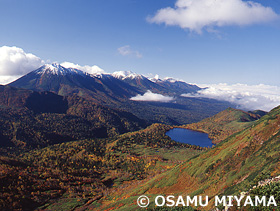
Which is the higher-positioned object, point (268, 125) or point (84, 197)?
point (268, 125)

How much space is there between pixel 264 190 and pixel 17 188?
17973cm

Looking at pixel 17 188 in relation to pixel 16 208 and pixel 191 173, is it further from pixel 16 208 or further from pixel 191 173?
pixel 191 173

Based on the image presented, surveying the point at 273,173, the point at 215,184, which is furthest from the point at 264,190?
the point at 215,184

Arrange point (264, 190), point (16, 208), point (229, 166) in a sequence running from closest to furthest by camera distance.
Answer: point (264, 190) < point (229, 166) < point (16, 208)

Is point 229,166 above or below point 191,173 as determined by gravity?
above

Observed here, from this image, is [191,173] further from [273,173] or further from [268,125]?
[273,173]

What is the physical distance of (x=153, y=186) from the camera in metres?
83.6

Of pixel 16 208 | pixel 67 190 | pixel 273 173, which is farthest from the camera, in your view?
pixel 67 190

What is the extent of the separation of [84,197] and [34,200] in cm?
4076

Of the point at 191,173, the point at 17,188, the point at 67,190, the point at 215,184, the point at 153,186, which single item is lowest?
the point at 67,190

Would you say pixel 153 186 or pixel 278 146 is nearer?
pixel 278 146

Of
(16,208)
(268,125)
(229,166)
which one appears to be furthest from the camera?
(16,208)

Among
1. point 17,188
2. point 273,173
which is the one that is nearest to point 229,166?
point 273,173

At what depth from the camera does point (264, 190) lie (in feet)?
78.9
